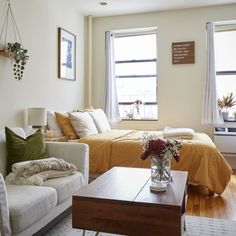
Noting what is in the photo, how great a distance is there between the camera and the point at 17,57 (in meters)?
3.20

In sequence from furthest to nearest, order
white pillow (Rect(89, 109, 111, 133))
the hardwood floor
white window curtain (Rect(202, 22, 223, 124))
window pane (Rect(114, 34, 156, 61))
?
window pane (Rect(114, 34, 156, 61)) < white window curtain (Rect(202, 22, 223, 124)) < white pillow (Rect(89, 109, 111, 133)) < the hardwood floor

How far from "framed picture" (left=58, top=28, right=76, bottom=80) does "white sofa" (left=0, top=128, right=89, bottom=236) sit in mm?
1865

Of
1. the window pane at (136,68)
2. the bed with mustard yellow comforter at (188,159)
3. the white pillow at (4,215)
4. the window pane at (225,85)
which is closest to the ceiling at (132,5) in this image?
the window pane at (136,68)

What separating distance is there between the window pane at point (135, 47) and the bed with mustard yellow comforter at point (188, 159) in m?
2.34

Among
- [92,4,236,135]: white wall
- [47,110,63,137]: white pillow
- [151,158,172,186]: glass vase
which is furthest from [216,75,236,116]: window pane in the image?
[151,158,172,186]: glass vase

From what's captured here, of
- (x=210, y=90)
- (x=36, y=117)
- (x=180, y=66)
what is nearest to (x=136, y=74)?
(x=180, y=66)

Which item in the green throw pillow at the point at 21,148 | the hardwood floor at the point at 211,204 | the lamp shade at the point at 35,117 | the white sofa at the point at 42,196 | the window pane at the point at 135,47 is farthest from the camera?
the window pane at the point at 135,47

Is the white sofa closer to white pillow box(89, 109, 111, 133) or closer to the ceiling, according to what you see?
white pillow box(89, 109, 111, 133)

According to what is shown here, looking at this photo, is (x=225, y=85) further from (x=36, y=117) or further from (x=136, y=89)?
(x=36, y=117)

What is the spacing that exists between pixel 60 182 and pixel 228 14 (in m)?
4.06

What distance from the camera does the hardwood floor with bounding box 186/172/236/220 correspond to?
9.12ft

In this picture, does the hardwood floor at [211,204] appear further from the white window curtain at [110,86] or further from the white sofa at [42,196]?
the white window curtain at [110,86]

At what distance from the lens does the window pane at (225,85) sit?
4.88 meters

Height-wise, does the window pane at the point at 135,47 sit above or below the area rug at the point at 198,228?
above
